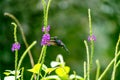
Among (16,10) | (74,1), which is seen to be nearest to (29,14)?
(16,10)

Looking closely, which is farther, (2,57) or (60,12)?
(60,12)

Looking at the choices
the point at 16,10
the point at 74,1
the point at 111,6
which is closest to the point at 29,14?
the point at 16,10

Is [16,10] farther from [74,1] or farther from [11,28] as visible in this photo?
[74,1]

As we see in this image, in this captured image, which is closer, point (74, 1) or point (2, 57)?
point (2, 57)

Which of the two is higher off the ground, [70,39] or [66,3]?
[66,3]

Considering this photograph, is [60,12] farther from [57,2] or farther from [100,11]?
[100,11]

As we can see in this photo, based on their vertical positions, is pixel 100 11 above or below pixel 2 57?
above
